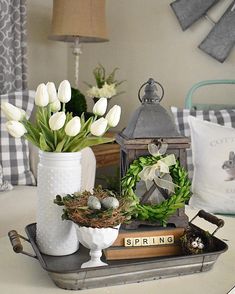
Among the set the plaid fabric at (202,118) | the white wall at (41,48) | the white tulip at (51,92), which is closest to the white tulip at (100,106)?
the white tulip at (51,92)

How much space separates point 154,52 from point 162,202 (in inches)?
70.1

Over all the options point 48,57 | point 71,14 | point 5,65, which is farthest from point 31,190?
point 48,57

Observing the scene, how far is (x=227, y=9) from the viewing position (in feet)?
7.85

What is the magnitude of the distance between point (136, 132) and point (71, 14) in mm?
1567

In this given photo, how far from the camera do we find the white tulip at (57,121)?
956 millimetres

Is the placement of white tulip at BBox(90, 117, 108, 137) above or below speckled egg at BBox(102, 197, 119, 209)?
above

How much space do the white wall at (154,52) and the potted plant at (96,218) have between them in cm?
170

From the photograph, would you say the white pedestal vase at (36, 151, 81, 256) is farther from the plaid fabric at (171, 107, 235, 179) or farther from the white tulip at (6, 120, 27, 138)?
the plaid fabric at (171, 107, 235, 179)

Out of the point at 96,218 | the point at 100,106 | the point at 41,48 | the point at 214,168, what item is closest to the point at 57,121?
the point at 100,106

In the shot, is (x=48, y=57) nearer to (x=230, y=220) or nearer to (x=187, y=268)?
(x=230, y=220)

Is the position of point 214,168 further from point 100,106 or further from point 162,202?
point 100,106

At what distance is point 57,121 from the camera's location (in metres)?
0.96

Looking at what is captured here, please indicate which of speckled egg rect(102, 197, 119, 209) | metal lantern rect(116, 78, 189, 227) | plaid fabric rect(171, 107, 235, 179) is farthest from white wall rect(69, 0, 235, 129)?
speckled egg rect(102, 197, 119, 209)

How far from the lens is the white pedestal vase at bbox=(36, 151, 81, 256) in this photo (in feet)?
3.31
